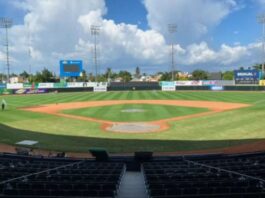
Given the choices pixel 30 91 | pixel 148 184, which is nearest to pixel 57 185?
pixel 148 184

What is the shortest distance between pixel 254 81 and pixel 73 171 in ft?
234

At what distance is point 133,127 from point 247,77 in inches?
2261

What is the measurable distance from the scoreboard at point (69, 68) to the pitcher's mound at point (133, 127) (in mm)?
48481

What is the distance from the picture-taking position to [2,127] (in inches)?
1025

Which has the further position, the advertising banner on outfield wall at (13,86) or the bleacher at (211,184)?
the advertising banner on outfield wall at (13,86)

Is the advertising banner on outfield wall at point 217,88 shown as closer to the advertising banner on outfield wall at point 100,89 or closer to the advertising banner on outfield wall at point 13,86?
the advertising banner on outfield wall at point 100,89

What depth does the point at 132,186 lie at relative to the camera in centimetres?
870

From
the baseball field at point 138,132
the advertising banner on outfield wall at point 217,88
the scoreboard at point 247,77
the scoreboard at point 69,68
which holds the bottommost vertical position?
the baseball field at point 138,132

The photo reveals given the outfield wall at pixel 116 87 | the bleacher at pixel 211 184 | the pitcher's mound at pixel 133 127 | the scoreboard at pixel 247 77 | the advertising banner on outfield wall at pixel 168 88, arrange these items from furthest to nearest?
the advertising banner on outfield wall at pixel 168 88 → the outfield wall at pixel 116 87 → the scoreboard at pixel 247 77 → the pitcher's mound at pixel 133 127 → the bleacher at pixel 211 184

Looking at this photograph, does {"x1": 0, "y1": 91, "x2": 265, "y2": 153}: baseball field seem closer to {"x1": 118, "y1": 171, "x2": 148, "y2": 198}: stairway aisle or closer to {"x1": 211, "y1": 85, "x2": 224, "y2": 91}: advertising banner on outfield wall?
{"x1": 118, "y1": 171, "x2": 148, "y2": 198}: stairway aisle

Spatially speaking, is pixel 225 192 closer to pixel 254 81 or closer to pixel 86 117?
pixel 86 117

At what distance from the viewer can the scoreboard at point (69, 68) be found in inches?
2832

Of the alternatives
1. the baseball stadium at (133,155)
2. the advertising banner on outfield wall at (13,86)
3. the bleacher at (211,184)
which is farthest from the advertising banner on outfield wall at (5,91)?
the bleacher at (211,184)

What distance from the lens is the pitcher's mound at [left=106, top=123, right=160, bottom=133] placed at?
23.5 m
